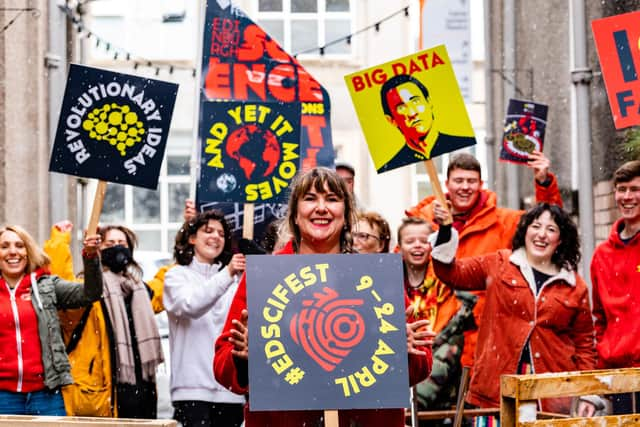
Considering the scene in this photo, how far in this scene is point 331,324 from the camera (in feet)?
13.5

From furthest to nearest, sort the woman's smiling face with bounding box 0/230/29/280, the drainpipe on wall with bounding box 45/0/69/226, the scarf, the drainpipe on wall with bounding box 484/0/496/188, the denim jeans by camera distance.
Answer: the drainpipe on wall with bounding box 484/0/496/188, the drainpipe on wall with bounding box 45/0/69/226, the scarf, the woman's smiling face with bounding box 0/230/29/280, the denim jeans

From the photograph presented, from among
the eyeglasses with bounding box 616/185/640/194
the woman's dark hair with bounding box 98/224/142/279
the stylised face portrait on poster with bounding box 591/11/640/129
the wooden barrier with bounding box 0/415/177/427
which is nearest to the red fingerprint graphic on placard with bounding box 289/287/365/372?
the wooden barrier with bounding box 0/415/177/427

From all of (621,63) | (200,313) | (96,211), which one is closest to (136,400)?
(200,313)

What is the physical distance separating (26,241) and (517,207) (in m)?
9.52

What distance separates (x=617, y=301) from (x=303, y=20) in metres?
21.7

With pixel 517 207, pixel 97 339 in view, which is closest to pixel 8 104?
pixel 97 339

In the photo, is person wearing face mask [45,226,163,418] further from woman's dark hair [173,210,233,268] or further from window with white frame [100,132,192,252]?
window with white frame [100,132,192,252]

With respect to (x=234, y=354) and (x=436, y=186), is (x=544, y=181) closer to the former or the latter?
(x=436, y=186)

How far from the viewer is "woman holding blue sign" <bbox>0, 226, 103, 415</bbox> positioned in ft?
22.7

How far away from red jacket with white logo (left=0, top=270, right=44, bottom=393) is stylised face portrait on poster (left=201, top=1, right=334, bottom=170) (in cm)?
254

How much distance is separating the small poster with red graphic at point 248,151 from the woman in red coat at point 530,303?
1413 millimetres

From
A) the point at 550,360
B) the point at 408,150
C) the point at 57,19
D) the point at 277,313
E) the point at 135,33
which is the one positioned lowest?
the point at 550,360

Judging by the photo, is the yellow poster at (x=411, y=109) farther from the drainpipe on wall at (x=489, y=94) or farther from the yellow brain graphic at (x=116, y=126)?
the drainpipe on wall at (x=489, y=94)

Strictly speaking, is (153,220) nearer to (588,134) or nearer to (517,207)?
(517,207)
